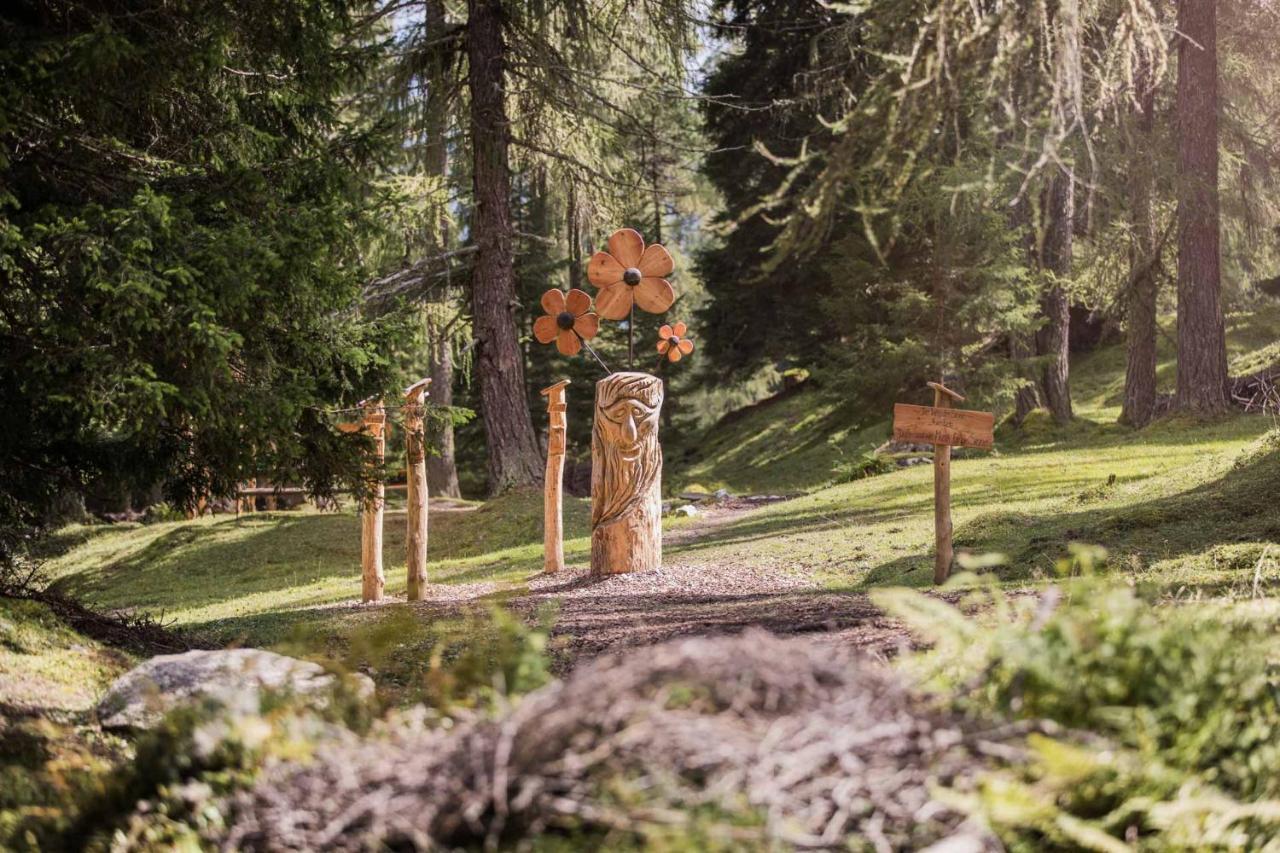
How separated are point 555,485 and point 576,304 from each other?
262 centimetres

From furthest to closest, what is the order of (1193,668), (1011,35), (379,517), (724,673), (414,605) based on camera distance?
1. (379,517)
2. (414,605)
3. (1011,35)
4. (1193,668)
5. (724,673)

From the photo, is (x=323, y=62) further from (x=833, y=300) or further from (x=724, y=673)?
(x=833, y=300)

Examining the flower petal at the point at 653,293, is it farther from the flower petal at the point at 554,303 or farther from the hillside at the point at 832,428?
the hillside at the point at 832,428

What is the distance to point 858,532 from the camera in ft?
43.5

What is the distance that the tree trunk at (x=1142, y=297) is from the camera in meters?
18.5

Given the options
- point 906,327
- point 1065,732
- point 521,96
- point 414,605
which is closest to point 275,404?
point 414,605

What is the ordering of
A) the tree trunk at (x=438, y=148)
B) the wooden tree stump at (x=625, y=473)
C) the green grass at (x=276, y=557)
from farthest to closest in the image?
the tree trunk at (x=438, y=148)
the green grass at (x=276, y=557)
the wooden tree stump at (x=625, y=473)

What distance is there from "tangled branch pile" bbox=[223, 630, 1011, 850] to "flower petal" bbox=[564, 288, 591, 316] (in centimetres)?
1120

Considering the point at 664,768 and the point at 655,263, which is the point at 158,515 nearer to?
the point at 655,263

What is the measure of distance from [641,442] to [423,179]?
9.45 metres

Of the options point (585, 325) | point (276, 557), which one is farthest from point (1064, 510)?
point (276, 557)

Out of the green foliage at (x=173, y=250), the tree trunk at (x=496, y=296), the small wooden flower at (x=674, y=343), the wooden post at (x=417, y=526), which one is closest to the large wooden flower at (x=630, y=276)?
the wooden post at (x=417, y=526)

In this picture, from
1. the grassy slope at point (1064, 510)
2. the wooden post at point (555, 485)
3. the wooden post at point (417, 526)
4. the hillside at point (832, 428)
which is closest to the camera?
the grassy slope at point (1064, 510)

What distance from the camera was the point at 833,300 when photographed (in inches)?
952
